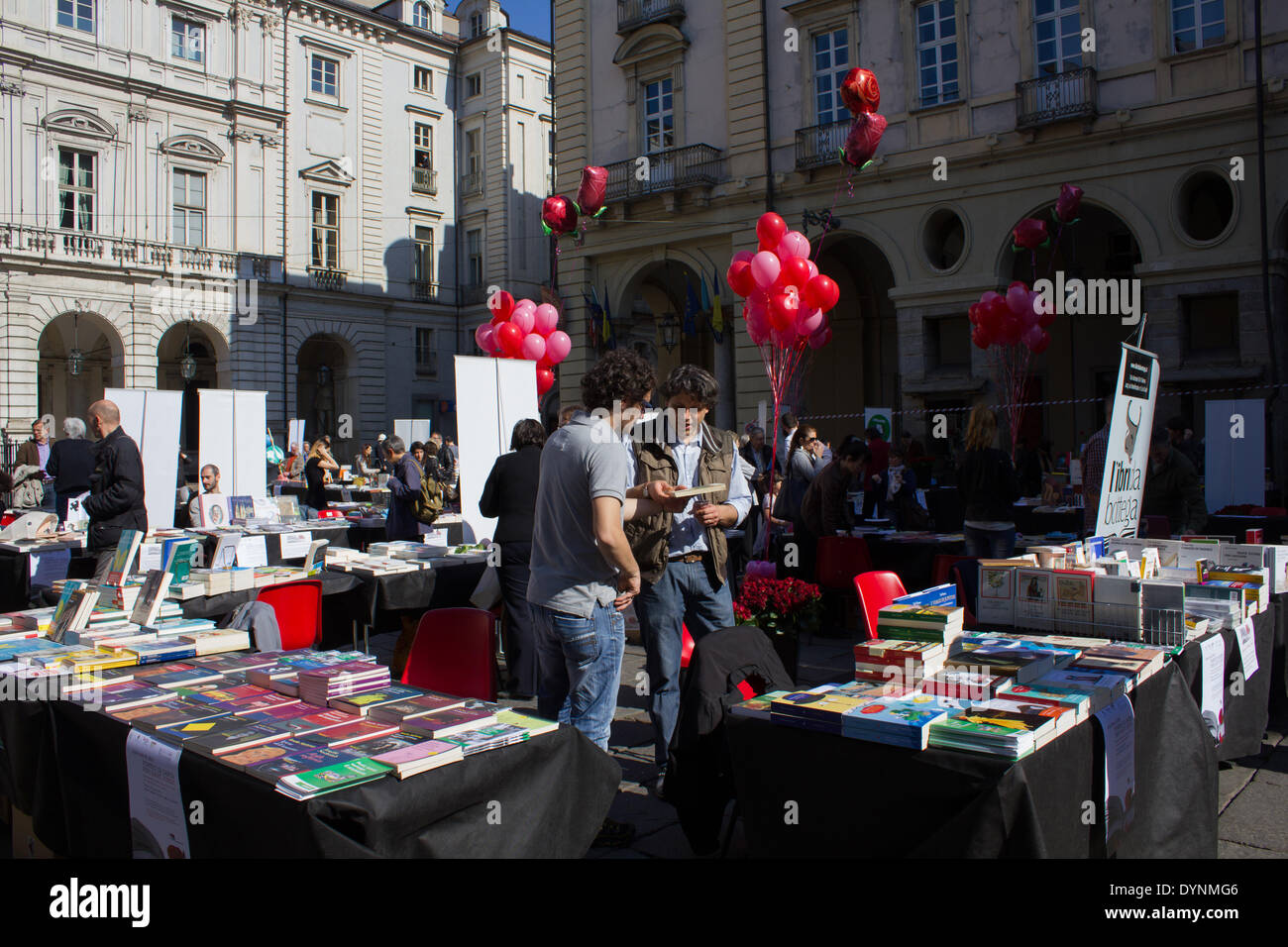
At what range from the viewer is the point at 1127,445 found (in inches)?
192

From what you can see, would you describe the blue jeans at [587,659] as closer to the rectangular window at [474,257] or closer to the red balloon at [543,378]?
the red balloon at [543,378]

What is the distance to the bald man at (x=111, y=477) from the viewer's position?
20.9ft

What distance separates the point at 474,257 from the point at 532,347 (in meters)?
25.2

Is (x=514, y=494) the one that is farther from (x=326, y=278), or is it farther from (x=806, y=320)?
(x=326, y=278)

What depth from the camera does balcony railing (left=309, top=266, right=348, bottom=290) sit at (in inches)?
1213

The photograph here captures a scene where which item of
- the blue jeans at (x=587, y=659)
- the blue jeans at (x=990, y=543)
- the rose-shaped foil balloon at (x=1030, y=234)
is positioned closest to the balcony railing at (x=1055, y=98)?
the rose-shaped foil balloon at (x=1030, y=234)

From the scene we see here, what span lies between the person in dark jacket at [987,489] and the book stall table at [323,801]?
486 centimetres

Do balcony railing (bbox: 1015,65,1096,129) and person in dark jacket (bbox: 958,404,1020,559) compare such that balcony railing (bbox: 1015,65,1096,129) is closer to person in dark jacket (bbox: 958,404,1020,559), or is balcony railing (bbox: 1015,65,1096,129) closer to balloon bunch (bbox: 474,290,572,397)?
balloon bunch (bbox: 474,290,572,397)

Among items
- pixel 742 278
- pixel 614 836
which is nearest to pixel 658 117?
pixel 742 278

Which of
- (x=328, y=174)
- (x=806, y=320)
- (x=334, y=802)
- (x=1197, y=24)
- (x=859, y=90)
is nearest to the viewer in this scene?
(x=334, y=802)

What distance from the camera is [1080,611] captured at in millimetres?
3961

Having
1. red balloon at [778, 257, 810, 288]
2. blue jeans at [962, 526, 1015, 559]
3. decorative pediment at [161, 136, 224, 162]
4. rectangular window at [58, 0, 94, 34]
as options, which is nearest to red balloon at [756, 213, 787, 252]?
red balloon at [778, 257, 810, 288]

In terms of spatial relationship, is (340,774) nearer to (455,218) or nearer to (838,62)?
Answer: (838,62)
